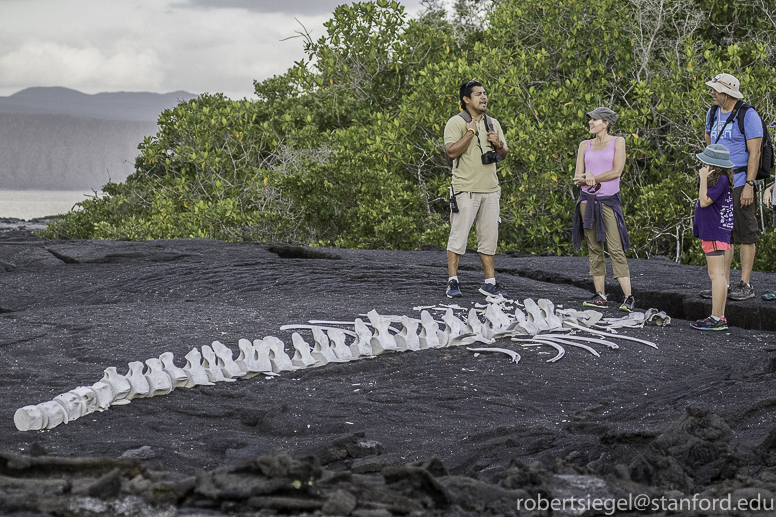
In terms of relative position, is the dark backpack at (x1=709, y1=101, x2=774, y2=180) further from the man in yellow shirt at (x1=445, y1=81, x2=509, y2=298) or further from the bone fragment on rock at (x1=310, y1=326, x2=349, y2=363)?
the bone fragment on rock at (x1=310, y1=326, x2=349, y2=363)

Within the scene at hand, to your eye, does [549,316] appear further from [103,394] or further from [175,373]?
[103,394]

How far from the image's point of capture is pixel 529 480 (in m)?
2.27

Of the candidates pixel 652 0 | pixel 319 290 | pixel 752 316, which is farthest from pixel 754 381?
pixel 652 0

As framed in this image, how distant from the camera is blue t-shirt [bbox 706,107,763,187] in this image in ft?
20.1

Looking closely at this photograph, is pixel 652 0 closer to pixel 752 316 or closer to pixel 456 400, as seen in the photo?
pixel 752 316

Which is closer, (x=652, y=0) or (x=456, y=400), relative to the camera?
(x=456, y=400)

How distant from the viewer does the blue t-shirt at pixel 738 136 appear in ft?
20.1

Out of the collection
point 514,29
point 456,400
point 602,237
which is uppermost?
point 514,29

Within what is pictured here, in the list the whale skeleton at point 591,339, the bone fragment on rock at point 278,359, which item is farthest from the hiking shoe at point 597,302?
the bone fragment on rock at point 278,359

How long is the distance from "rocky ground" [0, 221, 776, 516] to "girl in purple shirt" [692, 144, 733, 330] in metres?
0.54

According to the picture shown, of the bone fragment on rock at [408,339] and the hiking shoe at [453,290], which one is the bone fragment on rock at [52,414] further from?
the hiking shoe at [453,290]

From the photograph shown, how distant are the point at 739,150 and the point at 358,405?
13.7ft

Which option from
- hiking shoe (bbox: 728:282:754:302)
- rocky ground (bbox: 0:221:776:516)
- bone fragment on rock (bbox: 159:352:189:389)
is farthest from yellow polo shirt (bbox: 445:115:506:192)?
bone fragment on rock (bbox: 159:352:189:389)

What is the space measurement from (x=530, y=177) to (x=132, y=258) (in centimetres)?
704
